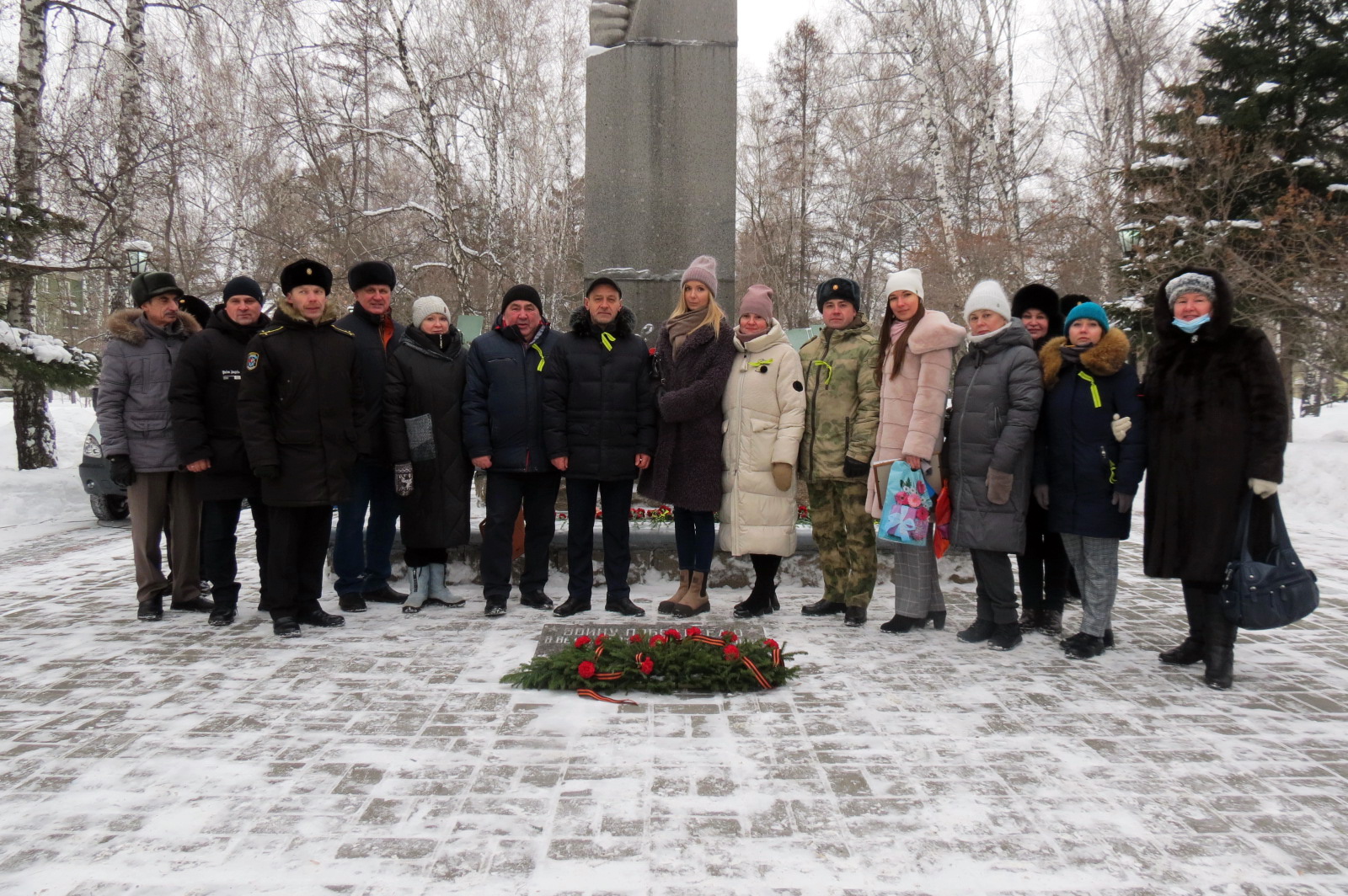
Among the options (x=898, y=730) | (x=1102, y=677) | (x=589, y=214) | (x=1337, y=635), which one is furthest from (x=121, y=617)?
(x=1337, y=635)

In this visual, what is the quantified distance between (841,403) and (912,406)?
1.43 ft

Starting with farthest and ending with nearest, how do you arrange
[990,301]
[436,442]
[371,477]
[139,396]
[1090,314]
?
[371,477], [436,442], [139,396], [990,301], [1090,314]

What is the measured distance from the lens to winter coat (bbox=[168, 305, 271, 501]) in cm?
525

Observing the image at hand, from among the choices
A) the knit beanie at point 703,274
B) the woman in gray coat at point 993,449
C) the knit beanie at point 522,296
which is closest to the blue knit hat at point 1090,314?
the woman in gray coat at point 993,449

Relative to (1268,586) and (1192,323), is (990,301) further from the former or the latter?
(1268,586)

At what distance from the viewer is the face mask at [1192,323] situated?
441 cm

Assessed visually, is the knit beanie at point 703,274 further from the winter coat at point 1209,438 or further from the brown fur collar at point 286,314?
the winter coat at point 1209,438

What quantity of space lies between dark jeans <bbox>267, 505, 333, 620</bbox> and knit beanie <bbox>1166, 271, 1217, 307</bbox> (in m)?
4.42

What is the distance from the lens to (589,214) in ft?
22.6

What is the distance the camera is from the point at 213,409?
5348 millimetres

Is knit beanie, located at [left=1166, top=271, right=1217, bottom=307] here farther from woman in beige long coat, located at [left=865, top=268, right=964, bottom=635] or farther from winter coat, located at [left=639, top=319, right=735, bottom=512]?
winter coat, located at [left=639, top=319, right=735, bottom=512]

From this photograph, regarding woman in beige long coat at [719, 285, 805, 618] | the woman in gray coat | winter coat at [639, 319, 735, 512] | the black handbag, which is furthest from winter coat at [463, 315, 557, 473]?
the black handbag

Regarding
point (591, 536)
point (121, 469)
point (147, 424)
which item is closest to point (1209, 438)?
point (591, 536)

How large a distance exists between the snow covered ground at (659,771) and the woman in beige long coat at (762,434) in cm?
56
